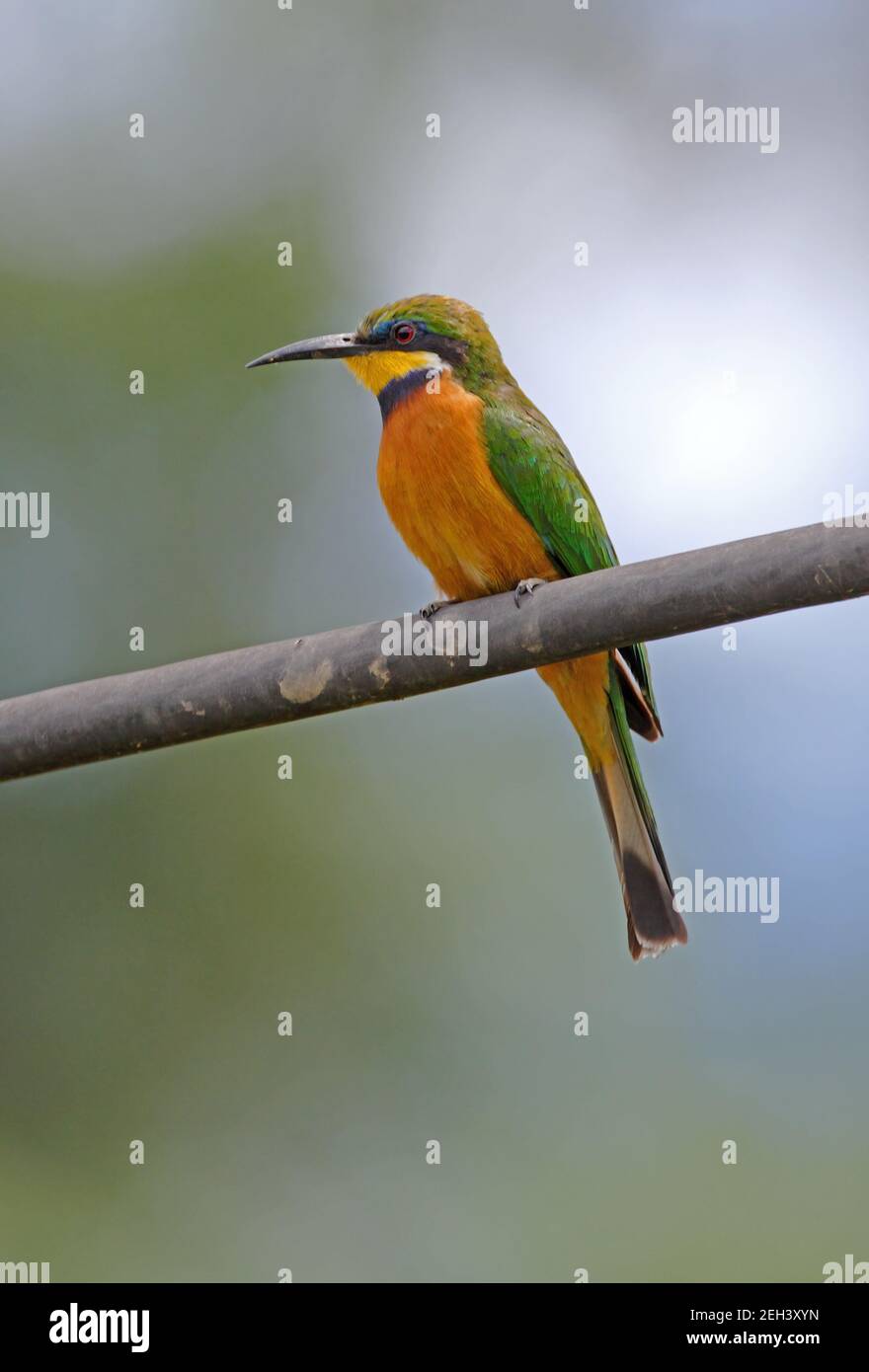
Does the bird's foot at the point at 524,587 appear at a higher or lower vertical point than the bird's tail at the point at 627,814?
higher

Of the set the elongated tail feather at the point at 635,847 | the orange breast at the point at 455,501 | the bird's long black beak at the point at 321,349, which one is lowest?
the elongated tail feather at the point at 635,847

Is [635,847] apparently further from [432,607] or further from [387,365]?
[387,365]

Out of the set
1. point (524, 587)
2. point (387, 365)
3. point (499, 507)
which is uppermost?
point (387, 365)

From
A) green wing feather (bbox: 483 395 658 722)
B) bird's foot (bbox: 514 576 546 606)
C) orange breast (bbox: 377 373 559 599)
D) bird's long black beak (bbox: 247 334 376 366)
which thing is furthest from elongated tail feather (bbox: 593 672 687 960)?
bird's long black beak (bbox: 247 334 376 366)

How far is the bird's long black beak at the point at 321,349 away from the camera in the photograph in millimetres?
4090

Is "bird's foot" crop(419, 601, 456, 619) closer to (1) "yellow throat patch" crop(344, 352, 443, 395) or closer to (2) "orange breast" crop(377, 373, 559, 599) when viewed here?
(2) "orange breast" crop(377, 373, 559, 599)

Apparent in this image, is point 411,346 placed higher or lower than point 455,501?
higher

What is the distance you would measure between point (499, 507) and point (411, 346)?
56cm

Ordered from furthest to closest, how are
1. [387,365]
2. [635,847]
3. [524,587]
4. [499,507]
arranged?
[387,365] → [499,507] → [635,847] → [524,587]

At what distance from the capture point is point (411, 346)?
406 centimetres

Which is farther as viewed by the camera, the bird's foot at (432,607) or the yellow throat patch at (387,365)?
the yellow throat patch at (387,365)

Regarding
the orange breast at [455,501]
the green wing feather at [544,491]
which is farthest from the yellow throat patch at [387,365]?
the green wing feather at [544,491]

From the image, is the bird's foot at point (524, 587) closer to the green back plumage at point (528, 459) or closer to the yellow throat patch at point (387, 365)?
the green back plumage at point (528, 459)

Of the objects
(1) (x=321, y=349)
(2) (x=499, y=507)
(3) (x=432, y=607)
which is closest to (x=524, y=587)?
(3) (x=432, y=607)
